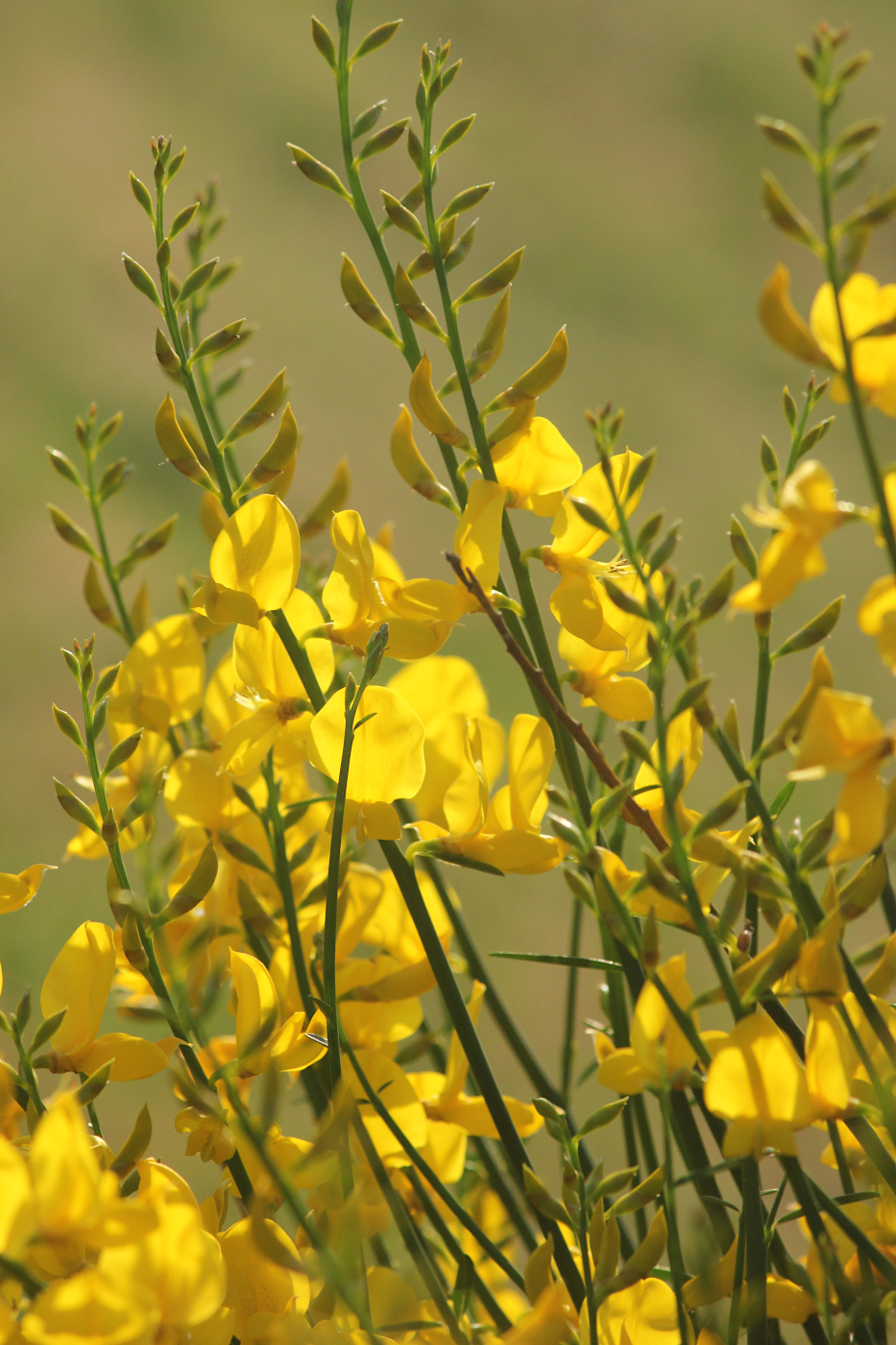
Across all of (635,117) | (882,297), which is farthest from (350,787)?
(635,117)

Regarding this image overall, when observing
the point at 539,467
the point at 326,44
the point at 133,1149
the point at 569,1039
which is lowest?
the point at 569,1039

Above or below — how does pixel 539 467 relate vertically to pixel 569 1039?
above

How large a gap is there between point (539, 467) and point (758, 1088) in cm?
16

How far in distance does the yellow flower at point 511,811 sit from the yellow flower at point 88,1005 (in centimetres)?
8

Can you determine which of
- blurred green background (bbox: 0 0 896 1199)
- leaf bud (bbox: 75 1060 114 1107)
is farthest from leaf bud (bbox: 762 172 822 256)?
blurred green background (bbox: 0 0 896 1199)

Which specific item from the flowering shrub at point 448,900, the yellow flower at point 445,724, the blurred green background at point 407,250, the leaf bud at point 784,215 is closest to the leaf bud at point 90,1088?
the flowering shrub at point 448,900

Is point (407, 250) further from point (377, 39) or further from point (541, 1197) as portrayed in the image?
point (541, 1197)

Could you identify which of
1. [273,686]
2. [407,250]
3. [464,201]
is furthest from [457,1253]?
[407,250]

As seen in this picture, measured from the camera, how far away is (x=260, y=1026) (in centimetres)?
25

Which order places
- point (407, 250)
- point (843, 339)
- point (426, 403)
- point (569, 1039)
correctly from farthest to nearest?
1. point (407, 250)
2. point (569, 1039)
3. point (426, 403)
4. point (843, 339)

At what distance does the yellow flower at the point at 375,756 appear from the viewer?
10.4 inches

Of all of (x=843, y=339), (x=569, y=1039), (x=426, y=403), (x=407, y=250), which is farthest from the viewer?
(x=407, y=250)

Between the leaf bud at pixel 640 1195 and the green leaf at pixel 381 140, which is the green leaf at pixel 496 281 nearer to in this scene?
the green leaf at pixel 381 140

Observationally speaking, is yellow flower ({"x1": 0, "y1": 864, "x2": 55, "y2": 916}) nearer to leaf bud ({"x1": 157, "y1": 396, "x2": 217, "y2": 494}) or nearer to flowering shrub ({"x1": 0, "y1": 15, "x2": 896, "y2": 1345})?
flowering shrub ({"x1": 0, "y1": 15, "x2": 896, "y2": 1345})
